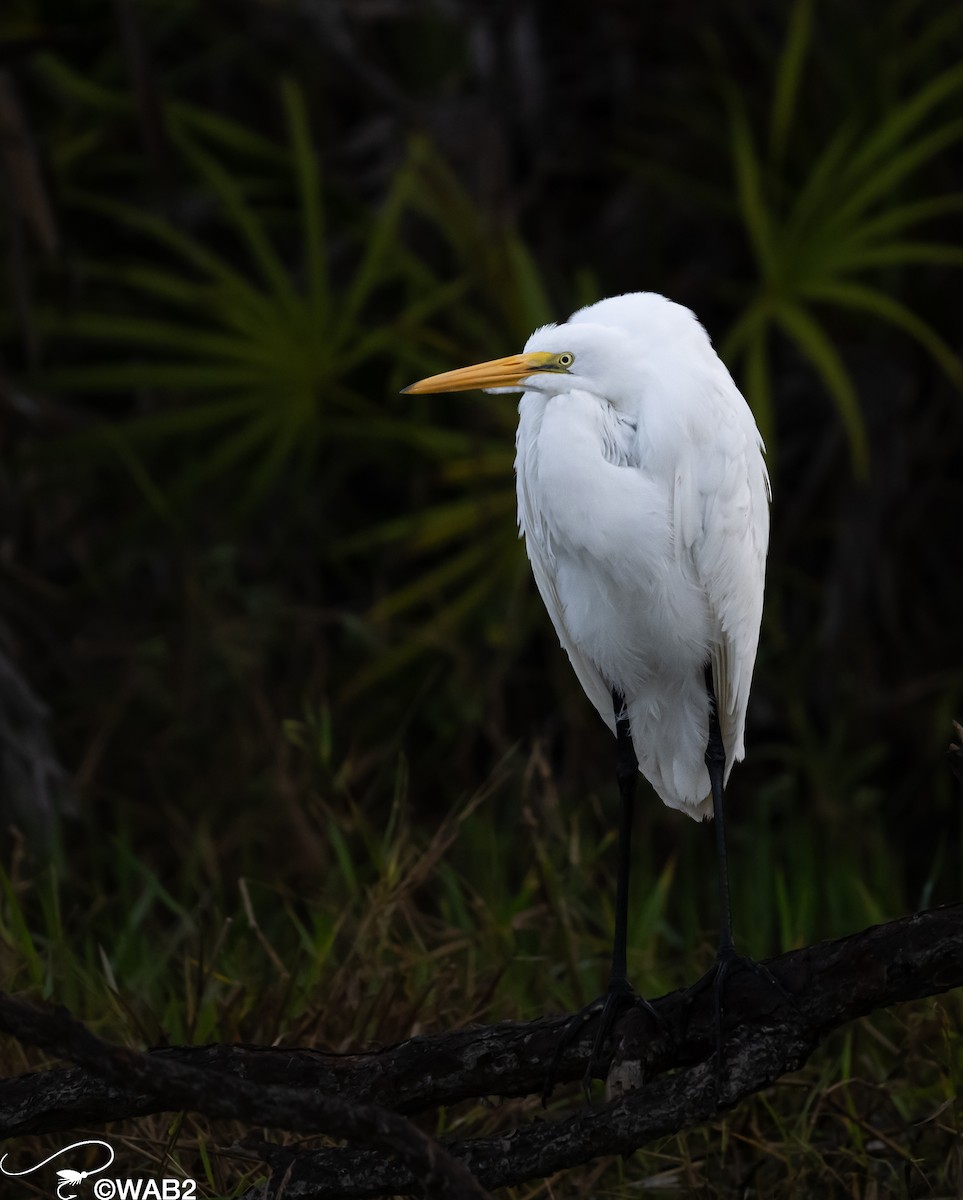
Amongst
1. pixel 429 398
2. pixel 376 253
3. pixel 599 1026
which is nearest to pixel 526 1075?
pixel 599 1026

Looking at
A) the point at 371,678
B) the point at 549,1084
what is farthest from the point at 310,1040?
the point at 371,678

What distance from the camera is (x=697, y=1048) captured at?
158 centimetres

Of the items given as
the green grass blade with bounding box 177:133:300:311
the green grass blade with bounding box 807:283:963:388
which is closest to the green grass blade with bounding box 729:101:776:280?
the green grass blade with bounding box 807:283:963:388

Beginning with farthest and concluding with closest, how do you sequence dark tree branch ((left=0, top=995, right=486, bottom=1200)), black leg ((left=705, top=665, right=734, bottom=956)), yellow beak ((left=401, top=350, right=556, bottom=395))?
1. black leg ((left=705, top=665, right=734, bottom=956))
2. yellow beak ((left=401, top=350, right=556, bottom=395))
3. dark tree branch ((left=0, top=995, right=486, bottom=1200))

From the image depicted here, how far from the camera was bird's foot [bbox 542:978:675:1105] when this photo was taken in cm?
153

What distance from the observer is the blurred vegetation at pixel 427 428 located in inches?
107

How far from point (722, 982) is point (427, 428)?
1.88 meters

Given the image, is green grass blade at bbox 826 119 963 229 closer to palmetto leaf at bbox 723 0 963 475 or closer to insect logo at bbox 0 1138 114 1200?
palmetto leaf at bbox 723 0 963 475

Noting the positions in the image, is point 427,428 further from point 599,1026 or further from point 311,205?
point 599,1026

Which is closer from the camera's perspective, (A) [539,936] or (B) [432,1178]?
(B) [432,1178]

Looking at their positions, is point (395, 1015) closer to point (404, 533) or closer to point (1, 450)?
point (404, 533)

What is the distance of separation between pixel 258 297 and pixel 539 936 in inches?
66.0

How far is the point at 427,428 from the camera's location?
3.26 metres

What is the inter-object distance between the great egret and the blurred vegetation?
439 mm
